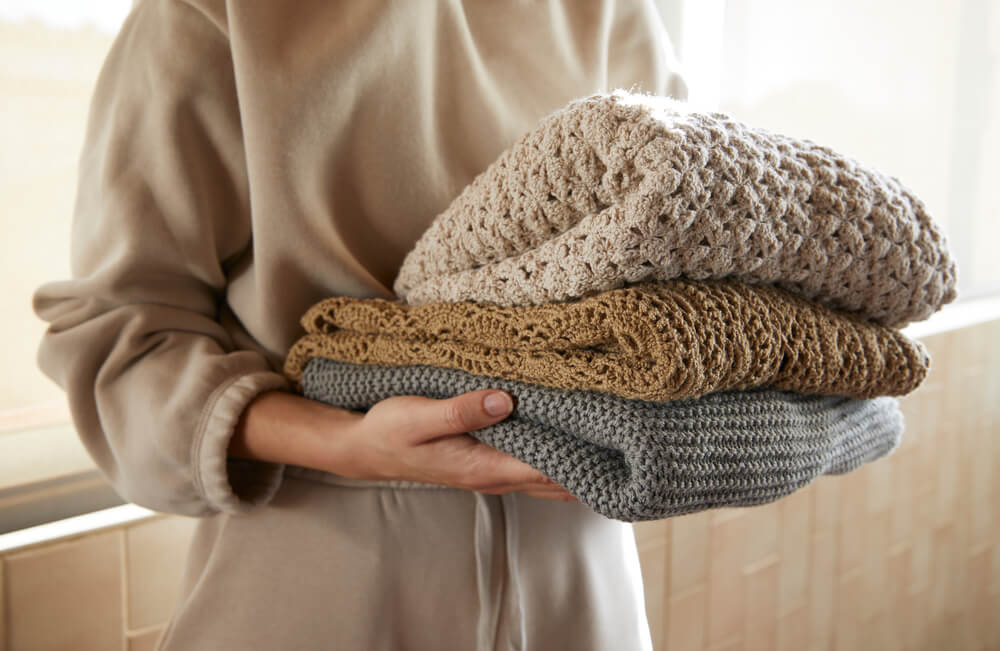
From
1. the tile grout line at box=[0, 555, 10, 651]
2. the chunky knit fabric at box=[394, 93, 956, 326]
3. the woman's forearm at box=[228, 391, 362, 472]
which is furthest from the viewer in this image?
the tile grout line at box=[0, 555, 10, 651]

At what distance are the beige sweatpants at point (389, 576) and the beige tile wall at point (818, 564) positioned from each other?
7.0 inches

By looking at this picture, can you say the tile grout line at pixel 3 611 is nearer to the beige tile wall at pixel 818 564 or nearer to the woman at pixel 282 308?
the beige tile wall at pixel 818 564

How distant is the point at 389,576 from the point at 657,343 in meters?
0.31

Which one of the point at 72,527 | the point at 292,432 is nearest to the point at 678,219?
the point at 292,432

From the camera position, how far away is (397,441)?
1.53 ft

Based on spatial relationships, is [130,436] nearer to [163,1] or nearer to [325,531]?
[325,531]

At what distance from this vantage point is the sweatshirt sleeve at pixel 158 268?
1.70 feet

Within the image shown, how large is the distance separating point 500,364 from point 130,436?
0.32 meters

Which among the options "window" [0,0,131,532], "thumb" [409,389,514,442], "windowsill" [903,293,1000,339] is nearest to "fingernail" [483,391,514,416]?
"thumb" [409,389,514,442]

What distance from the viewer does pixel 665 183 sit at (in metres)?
0.32

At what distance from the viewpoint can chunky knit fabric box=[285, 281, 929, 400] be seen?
1.15 ft

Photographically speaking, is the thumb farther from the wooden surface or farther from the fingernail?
the wooden surface

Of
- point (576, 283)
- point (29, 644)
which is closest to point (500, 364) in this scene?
point (576, 283)

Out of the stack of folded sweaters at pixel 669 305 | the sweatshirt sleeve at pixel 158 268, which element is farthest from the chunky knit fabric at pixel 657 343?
the sweatshirt sleeve at pixel 158 268
